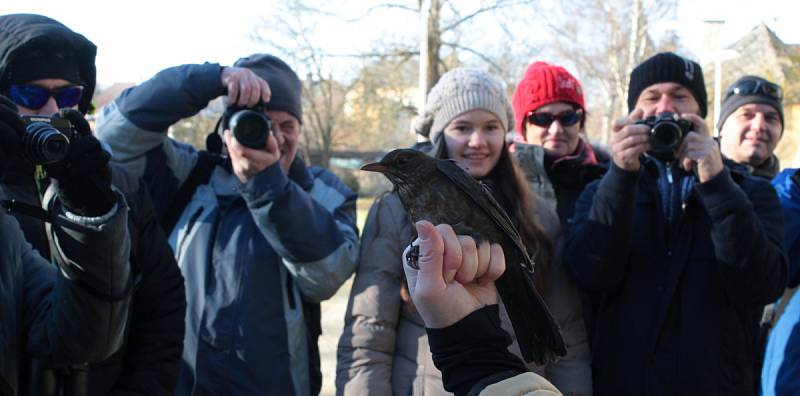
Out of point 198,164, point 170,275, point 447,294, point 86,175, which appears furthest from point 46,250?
point 447,294

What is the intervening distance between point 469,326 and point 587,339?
1649 millimetres

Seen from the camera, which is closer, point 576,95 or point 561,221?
point 561,221

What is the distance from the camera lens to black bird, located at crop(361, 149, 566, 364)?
6.14 ft

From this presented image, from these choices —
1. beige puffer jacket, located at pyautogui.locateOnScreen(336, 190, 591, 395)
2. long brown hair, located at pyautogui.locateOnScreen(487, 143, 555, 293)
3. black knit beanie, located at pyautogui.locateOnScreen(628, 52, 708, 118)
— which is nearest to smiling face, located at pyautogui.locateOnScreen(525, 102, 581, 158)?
black knit beanie, located at pyautogui.locateOnScreen(628, 52, 708, 118)

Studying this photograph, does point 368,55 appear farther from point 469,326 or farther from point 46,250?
point 469,326

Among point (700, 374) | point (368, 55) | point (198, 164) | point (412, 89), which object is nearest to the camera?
point (700, 374)

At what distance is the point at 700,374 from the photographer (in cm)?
278

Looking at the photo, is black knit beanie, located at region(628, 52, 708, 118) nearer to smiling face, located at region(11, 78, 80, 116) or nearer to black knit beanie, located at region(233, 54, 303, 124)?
black knit beanie, located at region(233, 54, 303, 124)

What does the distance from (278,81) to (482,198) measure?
1.68 metres

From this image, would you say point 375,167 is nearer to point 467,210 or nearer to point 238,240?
point 467,210

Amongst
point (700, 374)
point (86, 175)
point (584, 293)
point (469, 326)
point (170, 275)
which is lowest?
point (700, 374)

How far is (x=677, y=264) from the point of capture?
9.62 feet

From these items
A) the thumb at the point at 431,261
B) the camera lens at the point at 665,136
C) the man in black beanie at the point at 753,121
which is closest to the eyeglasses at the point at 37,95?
the thumb at the point at 431,261

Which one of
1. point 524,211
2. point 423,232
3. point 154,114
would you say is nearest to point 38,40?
point 154,114
